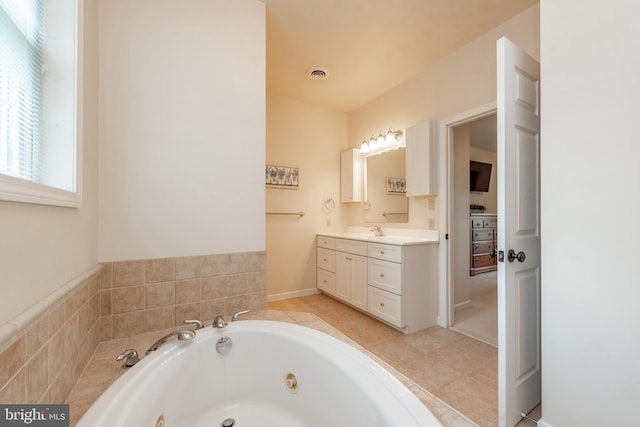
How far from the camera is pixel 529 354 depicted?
138 centimetres

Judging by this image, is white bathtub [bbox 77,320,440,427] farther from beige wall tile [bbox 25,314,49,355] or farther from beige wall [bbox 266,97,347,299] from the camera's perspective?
beige wall [bbox 266,97,347,299]

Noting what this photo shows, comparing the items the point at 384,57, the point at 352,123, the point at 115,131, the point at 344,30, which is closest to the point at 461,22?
the point at 384,57

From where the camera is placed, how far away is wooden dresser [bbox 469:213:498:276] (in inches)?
183

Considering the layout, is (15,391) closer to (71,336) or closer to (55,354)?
(55,354)

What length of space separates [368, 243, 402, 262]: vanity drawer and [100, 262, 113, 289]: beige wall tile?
2.08 m

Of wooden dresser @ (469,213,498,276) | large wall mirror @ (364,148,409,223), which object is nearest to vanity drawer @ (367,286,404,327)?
large wall mirror @ (364,148,409,223)

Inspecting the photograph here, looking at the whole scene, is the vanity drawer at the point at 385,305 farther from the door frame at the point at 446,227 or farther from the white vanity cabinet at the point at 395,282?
the door frame at the point at 446,227

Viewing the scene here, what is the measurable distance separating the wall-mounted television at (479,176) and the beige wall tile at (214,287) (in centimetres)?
496

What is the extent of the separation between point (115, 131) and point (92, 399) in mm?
1246

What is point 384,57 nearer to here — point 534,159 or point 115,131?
point 534,159

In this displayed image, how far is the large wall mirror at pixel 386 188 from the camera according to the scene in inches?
117

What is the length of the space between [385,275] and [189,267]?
173cm

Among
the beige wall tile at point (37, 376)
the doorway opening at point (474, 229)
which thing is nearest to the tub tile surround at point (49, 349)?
the beige wall tile at point (37, 376)

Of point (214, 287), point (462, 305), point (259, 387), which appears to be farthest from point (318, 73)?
point (462, 305)
